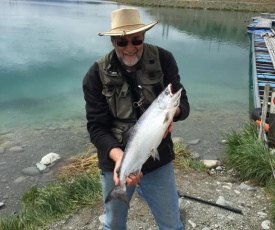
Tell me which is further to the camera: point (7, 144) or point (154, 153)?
point (7, 144)

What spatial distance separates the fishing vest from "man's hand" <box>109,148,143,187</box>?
0.18m

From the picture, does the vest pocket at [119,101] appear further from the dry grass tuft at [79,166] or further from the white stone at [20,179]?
the white stone at [20,179]

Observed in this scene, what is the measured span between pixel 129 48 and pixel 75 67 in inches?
603

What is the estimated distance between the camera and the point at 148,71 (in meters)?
3.14

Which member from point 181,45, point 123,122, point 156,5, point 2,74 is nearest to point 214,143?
point 123,122

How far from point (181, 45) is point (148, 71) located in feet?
74.6

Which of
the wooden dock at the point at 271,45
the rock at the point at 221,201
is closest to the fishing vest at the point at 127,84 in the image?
the rock at the point at 221,201

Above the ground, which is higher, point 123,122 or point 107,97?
point 107,97

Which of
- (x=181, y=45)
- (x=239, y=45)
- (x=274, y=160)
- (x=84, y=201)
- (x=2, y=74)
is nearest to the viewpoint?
(x=84, y=201)

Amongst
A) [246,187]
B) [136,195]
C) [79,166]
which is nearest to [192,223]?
[136,195]

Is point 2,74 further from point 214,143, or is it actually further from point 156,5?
point 156,5

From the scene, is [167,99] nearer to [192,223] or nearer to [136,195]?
[192,223]

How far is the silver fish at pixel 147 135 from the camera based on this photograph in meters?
2.79

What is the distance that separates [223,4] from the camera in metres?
54.8
